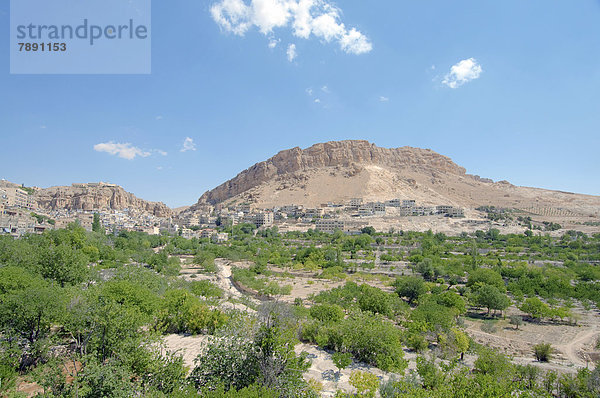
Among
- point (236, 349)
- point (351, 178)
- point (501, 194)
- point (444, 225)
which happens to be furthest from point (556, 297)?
point (501, 194)

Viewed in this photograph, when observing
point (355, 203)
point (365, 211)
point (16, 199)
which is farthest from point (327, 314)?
point (16, 199)

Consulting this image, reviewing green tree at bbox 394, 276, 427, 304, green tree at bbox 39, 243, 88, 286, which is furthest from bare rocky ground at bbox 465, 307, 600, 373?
green tree at bbox 39, 243, 88, 286

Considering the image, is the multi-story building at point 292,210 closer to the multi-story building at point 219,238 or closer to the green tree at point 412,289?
the multi-story building at point 219,238

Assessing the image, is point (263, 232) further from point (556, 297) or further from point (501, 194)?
point (501, 194)

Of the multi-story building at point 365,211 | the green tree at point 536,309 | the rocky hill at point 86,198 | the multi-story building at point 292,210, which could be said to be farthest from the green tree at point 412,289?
the rocky hill at point 86,198

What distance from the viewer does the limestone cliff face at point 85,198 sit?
3693 inches

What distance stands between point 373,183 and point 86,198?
8569 centimetres

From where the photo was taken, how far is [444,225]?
189ft

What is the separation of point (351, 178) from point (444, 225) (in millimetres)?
39384

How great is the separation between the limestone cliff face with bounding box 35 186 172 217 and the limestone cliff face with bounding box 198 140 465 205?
3156 cm

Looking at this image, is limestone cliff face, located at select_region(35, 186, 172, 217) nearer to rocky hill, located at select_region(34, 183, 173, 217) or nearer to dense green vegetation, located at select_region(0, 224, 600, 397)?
rocky hill, located at select_region(34, 183, 173, 217)

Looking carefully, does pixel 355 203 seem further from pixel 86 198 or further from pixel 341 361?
pixel 86 198

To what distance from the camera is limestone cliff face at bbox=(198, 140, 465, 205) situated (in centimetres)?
10581

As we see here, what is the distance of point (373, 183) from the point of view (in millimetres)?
88250
